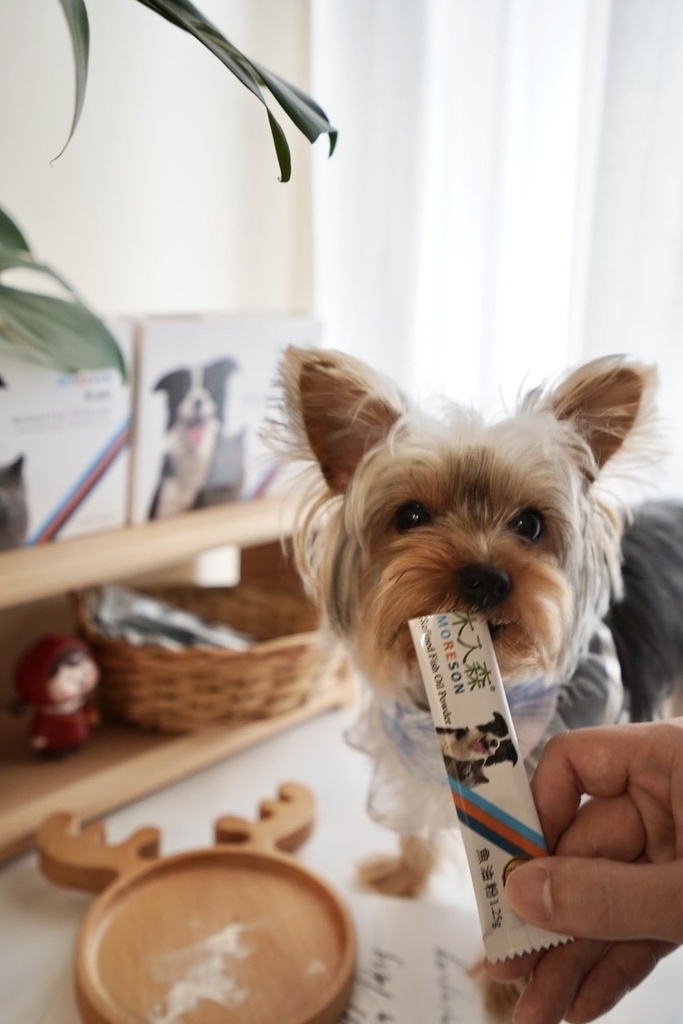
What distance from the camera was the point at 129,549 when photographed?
1270 millimetres

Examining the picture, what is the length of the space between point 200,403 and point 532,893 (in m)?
0.91

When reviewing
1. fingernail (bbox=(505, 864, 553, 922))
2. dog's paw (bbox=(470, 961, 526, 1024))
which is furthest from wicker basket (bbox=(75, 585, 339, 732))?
fingernail (bbox=(505, 864, 553, 922))

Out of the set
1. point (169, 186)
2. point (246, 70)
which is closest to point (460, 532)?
point (246, 70)

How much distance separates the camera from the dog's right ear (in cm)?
92

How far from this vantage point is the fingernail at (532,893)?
0.69 meters

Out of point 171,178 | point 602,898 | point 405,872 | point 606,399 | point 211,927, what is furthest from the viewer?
point 171,178

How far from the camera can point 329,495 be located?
101 cm

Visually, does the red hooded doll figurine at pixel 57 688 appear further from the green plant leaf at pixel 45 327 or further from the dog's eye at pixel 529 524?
the dog's eye at pixel 529 524

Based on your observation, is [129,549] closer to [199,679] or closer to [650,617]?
[199,679]

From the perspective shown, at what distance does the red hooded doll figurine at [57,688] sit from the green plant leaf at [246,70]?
0.82 meters

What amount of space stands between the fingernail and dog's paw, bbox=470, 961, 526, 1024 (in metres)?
0.25

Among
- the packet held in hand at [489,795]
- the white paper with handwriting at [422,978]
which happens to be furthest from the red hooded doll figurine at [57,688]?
the packet held in hand at [489,795]

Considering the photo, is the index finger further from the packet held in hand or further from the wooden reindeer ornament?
the wooden reindeer ornament

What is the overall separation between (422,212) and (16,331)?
2.44ft
